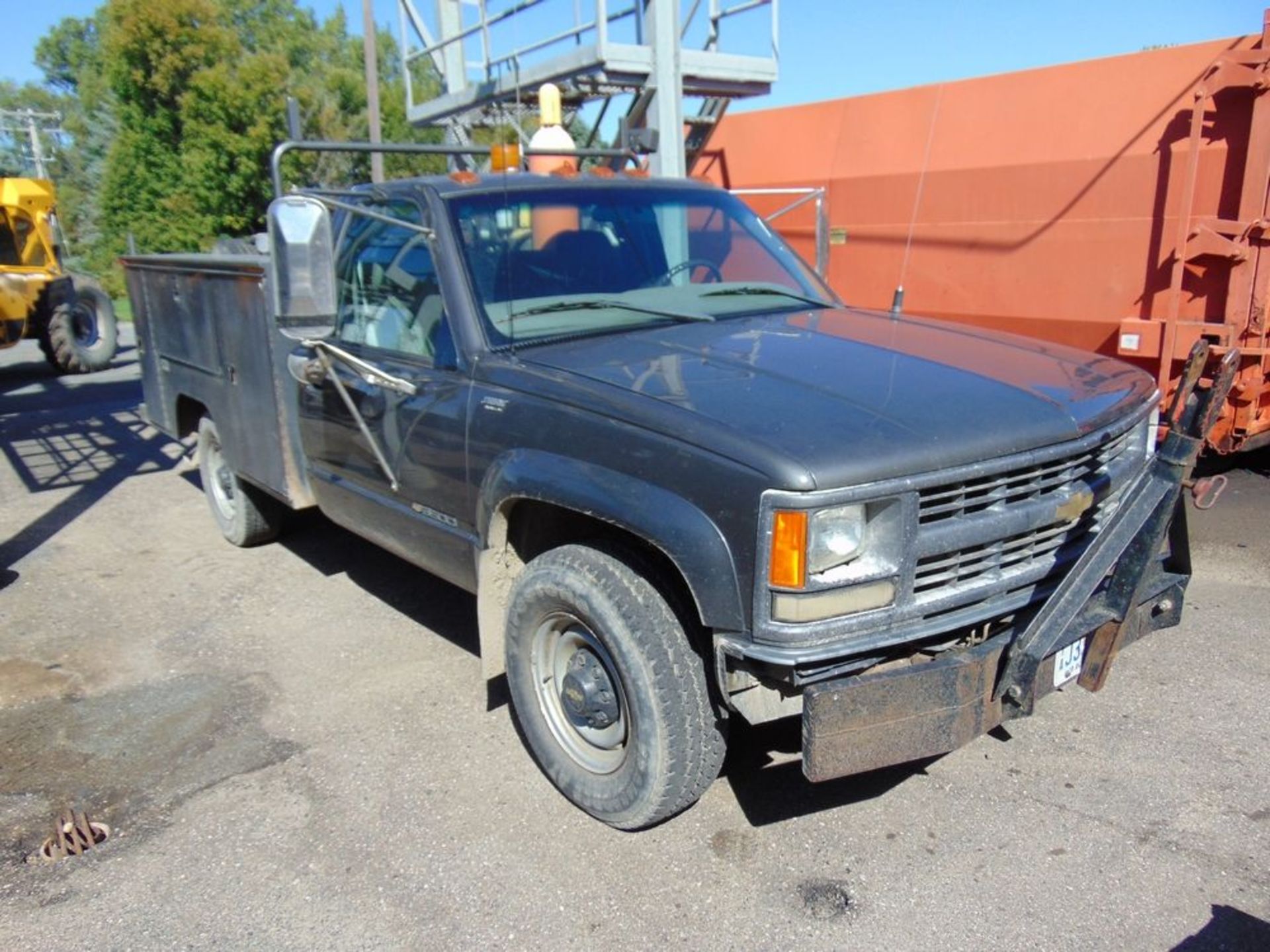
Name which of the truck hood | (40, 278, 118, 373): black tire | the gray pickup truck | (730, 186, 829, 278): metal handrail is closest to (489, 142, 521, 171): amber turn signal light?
the gray pickup truck

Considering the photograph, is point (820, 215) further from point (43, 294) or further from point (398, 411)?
point (43, 294)

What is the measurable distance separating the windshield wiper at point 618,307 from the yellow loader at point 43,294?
13.0 metres

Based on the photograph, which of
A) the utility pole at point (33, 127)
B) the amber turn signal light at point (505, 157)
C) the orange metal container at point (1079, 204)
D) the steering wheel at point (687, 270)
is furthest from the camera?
the utility pole at point (33, 127)

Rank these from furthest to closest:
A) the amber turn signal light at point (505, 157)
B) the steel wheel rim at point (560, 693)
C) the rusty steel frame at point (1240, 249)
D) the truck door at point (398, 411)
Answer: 1. the rusty steel frame at point (1240, 249)
2. the amber turn signal light at point (505, 157)
3. the truck door at point (398, 411)
4. the steel wheel rim at point (560, 693)

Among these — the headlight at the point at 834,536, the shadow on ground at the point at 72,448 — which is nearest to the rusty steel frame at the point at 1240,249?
the headlight at the point at 834,536

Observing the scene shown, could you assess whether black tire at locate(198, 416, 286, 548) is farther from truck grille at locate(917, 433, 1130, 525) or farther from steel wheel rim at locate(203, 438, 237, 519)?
truck grille at locate(917, 433, 1130, 525)

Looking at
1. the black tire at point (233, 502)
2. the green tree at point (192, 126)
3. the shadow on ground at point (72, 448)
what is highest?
the green tree at point (192, 126)

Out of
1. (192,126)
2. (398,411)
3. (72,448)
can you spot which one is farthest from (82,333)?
(398,411)

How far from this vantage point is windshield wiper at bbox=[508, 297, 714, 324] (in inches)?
147

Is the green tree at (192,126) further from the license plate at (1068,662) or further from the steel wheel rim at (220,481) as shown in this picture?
the license plate at (1068,662)

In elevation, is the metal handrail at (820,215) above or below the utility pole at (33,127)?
below

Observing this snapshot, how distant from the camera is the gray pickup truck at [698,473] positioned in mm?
2674

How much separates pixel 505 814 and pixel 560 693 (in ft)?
1.45

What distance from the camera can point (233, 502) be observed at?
6090 millimetres
